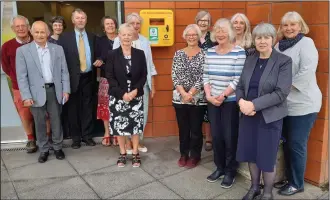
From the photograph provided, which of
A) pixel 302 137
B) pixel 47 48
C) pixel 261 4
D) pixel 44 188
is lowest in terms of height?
pixel 44 188

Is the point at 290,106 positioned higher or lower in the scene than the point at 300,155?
higher

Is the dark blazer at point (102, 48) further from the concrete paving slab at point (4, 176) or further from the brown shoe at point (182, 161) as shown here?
the concrete paving slab at point (4, 176)

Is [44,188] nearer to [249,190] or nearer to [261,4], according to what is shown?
[249,190]

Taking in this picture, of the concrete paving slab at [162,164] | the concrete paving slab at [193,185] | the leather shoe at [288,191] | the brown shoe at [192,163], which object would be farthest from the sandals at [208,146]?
the leather shoe at [288,191]

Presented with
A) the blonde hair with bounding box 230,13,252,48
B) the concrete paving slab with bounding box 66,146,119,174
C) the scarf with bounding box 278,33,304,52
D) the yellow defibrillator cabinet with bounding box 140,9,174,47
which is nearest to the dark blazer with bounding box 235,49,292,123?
the scarf with bounding box 278,33,304,52

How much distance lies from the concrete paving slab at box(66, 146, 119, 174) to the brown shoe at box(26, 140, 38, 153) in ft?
1.46

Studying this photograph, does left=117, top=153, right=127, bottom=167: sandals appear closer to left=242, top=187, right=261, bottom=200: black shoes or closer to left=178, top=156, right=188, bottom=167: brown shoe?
left=178, top=156, right=188, bottom=167: brown shoe

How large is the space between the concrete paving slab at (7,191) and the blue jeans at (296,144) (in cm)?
275

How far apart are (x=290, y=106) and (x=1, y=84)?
12.7 feet

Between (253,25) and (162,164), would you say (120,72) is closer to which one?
(162,164)

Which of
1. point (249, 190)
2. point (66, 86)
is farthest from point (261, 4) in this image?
point (66, 86)

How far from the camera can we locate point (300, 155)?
3.08 metres

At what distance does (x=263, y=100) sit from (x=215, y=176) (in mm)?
1155

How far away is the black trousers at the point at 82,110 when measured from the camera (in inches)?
171
